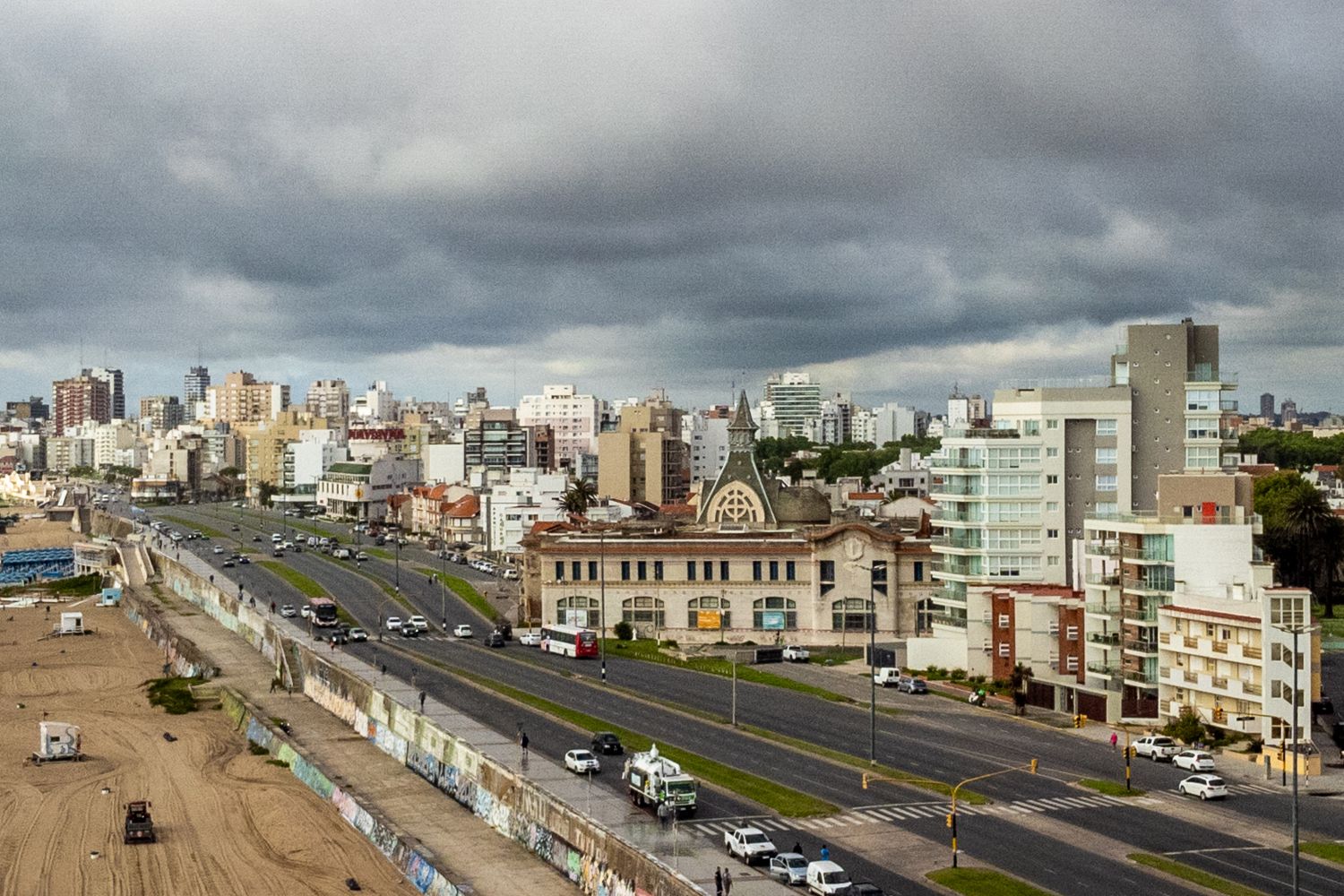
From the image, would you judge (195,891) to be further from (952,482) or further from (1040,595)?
(952,482)

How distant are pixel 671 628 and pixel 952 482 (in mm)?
29544

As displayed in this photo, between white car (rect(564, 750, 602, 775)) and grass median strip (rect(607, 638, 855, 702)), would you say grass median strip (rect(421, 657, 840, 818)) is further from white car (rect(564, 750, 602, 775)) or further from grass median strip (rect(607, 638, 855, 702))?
grass median strip (rect(607, 638, 855, 702))

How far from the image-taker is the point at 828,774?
74562 millimetres

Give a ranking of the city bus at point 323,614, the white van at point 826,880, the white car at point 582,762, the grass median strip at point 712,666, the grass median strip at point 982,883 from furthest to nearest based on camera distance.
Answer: the city bus at point 323,614, the grass median strip at point 712,666, the white car at point 582,762, the grass median strip at point 982,883, the white van at point 826,880

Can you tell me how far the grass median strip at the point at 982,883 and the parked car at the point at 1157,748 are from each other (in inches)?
1025

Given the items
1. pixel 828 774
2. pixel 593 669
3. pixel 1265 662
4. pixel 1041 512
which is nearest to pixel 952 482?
pixel 1041 512

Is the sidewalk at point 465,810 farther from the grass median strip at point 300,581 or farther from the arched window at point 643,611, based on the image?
→ the grass median strip at point 300,581

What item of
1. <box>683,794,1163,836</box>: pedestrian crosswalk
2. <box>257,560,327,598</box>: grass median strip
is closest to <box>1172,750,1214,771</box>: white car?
<box>683,794,1163,836</box>: pedestrian crosswalk

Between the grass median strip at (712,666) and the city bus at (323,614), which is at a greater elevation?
the city bus at (323,614)

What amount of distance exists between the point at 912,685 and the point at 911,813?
36.1 metres

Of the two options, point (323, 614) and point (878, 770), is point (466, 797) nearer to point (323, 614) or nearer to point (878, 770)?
point (878, 770)

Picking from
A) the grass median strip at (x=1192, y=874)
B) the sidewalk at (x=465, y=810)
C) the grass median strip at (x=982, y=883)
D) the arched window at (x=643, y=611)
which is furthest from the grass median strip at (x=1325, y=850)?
the arched window at (x=643, y=611)

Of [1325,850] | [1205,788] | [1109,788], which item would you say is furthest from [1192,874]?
[1109,788]

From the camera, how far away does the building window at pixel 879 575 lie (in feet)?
426
